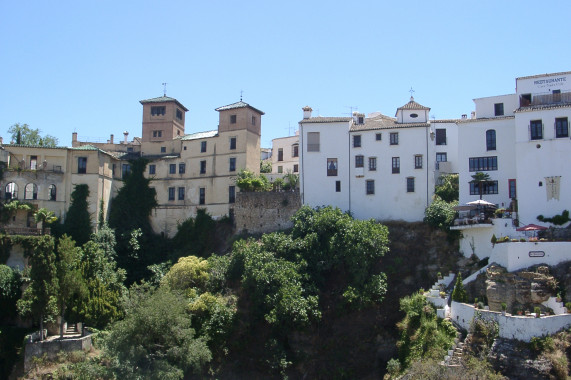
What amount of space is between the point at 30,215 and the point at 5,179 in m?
3.86

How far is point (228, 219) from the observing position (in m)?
57.2

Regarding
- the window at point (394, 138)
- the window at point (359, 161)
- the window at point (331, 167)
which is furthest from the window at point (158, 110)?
the window at point (394, 138)

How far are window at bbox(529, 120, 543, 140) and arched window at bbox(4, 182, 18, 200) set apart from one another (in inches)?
1629

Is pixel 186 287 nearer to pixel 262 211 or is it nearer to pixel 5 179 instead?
pixel 262 211

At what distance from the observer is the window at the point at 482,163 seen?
48.0 meters

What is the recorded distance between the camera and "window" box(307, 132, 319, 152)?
178 ft

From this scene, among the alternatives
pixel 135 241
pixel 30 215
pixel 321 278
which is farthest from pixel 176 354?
pixel 30 215

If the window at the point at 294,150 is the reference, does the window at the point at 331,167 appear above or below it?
below

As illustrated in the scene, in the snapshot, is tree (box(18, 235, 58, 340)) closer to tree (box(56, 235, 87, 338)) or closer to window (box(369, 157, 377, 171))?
tree (box(56, 235, 87, 338))

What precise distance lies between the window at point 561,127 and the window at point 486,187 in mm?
5640

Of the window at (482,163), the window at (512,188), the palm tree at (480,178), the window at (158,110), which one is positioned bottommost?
the window at (512,188)

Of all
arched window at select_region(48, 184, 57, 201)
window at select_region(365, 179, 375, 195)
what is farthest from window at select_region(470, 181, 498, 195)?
arched window at select_region(48, 184, 57, 201)

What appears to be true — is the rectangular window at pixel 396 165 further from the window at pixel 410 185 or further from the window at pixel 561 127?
the window at pixel 561 127

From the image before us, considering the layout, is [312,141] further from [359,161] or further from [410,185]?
[410,185]
